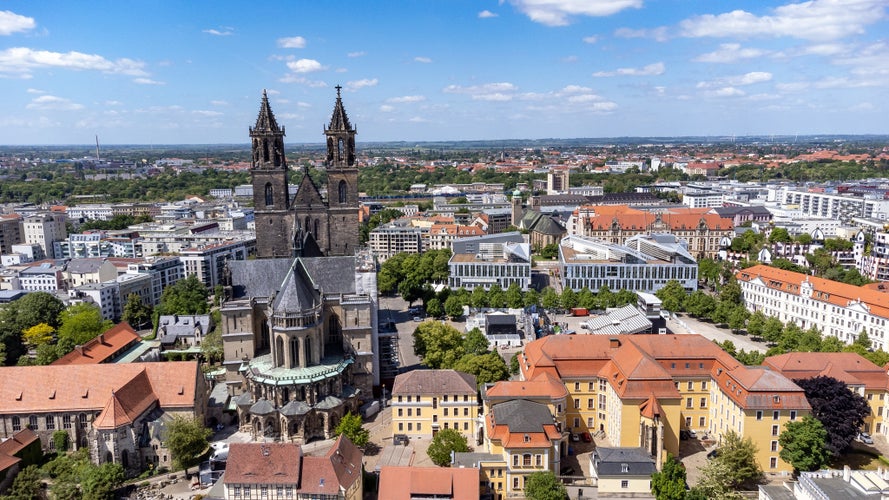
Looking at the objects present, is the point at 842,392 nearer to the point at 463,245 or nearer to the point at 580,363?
the point at 580,363

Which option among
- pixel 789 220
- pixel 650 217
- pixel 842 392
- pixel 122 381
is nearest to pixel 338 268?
pixel 122 381

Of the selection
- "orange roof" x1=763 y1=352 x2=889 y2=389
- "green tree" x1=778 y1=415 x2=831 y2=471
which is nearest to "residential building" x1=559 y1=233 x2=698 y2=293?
"orange roof" x1=763 y1=352 x2=889 y2=389

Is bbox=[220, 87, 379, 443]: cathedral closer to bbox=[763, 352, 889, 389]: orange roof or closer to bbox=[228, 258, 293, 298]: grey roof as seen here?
bbox=[228, 258, 293, 298]: grey roof

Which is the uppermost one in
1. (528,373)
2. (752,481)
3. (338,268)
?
(338,268)

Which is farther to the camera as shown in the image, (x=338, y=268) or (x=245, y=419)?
(x=338, y=268)

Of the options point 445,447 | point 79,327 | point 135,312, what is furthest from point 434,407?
point 135,312

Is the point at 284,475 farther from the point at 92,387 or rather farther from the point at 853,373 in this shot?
the point at 853,373
